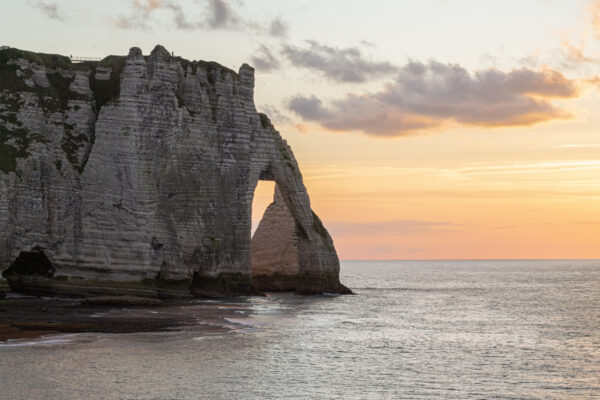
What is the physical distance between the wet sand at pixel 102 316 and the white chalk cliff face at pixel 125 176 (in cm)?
423

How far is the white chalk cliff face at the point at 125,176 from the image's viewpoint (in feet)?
207

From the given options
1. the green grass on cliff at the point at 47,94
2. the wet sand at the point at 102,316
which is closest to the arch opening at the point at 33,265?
the wet sand at the point at 102,316

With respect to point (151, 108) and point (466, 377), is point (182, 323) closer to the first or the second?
point (466, 377)

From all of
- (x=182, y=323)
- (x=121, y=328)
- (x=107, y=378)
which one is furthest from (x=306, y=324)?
(x=107, y=378)

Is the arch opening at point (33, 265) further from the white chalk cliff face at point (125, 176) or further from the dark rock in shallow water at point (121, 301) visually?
the dark rock in shallow water at point (121, 301)

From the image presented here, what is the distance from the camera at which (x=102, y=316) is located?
5022cm

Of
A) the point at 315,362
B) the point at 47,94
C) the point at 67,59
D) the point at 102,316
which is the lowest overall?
the point at 315,362

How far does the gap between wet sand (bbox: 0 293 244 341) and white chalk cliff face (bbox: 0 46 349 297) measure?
13.9ft

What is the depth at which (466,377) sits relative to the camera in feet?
111

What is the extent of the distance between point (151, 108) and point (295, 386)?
40.9 meters

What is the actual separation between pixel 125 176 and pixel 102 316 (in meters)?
17.9

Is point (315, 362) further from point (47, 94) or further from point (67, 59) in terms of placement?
point (67, 59)

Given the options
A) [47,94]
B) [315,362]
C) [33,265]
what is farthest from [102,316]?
[47,94]

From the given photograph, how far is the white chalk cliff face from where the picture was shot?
6316 cm
